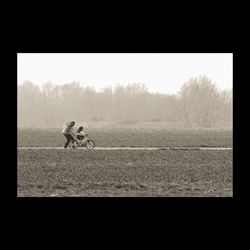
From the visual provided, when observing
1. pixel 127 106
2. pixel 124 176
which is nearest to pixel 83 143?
pixel 124 176

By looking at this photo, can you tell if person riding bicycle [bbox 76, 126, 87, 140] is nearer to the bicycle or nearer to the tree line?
the bicycle

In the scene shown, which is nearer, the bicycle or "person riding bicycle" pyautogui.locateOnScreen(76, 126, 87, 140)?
"person riding bicycle" pyautogui.locateOnScreen(76, 126, 87, 140)

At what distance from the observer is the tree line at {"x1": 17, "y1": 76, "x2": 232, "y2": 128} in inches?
3593

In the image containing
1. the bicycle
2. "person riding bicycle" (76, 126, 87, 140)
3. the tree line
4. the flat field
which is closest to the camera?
the flat field

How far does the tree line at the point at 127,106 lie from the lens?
9125 centimetres

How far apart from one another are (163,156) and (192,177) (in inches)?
268

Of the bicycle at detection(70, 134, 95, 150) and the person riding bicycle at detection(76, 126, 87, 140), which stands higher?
the person riding bicycle at detection(76, 126, 87, 140)

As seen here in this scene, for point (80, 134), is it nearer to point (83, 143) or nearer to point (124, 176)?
point (83, 143)

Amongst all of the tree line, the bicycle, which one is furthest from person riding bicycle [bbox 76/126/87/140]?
the tree line

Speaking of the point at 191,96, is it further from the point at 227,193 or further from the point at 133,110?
the point at 227,193

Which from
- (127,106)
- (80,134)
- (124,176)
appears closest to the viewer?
(124,176)

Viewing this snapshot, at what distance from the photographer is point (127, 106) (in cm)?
10375

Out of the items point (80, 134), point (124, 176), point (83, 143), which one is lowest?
point (124, 176)

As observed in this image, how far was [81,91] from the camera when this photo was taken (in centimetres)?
10831
